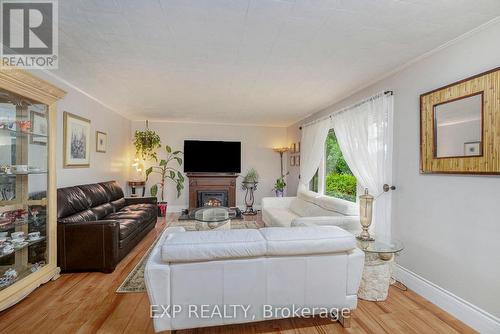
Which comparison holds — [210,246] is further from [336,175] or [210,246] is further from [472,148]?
[336,175]

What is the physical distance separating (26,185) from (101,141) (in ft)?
7.50

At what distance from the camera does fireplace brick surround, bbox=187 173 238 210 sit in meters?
6.30

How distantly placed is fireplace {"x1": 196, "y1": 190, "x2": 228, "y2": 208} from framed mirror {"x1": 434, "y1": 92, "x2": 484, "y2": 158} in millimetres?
4973

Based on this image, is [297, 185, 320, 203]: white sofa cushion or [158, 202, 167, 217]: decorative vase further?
[158, 202, 167, 217]: decorative vase

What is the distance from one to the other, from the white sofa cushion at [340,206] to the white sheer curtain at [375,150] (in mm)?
258

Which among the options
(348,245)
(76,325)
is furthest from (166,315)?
(348,245)

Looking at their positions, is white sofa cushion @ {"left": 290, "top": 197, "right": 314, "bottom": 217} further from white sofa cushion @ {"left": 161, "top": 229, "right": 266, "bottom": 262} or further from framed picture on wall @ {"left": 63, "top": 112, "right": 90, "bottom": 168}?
framed picture on wall @ {"left": 63, "top": 112, "right": 90, "bottom": 168}

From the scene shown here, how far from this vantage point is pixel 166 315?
1590mm

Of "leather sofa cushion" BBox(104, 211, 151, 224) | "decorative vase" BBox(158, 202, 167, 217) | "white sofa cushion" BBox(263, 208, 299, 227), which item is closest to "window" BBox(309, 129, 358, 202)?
"white sofa cushion" BBox(263, 208, 299, 227)

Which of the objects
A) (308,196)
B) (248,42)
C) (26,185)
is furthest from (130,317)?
(308,196)

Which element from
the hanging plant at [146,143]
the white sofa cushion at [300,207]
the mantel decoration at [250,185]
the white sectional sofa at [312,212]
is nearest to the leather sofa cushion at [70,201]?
the hanging plant at [146,143]

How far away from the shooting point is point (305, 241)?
1706mm

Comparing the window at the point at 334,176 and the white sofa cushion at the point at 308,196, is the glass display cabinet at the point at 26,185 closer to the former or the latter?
the white sofa cushion at the point at 308,196

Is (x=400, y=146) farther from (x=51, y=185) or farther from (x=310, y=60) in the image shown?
(x=51, y=185)
